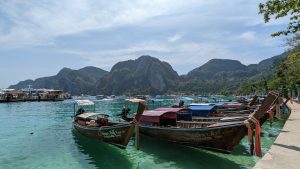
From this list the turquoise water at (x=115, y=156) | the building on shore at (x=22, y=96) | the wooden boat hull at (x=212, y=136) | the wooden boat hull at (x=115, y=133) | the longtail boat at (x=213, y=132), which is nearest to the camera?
the longtail boat at (x=213, y=132)

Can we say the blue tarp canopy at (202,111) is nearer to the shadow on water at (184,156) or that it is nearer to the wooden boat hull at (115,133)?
the shadow on water at (184,156)

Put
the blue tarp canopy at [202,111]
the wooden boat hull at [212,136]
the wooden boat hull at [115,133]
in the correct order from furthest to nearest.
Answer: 1. the blue tarp canopy at [202,111]
2. the wooden boat hull at [115,133]
3. the wooden boat hull at [212,136]

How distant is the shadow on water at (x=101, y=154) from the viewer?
17.9m

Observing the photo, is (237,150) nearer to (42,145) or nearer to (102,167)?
(102,167)

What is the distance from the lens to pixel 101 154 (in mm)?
20562

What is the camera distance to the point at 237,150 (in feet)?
65.5

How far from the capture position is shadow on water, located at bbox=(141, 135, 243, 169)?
1674 cm

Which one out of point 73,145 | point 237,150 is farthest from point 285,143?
point 73,145

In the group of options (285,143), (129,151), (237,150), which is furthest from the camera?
(129,151)

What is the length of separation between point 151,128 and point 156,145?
1486 millimetres

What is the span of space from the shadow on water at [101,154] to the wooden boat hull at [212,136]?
4.17 m

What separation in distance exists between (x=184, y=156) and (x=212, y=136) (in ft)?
8.51

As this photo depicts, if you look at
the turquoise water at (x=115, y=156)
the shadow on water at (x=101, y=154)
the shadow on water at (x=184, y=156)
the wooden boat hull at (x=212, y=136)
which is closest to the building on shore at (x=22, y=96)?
the turquoise water at (x=115, y=156)

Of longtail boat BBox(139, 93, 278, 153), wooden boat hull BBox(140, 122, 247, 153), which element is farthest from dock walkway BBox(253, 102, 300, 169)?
wooden boat hull BBox(140, 122, 247, 153)
